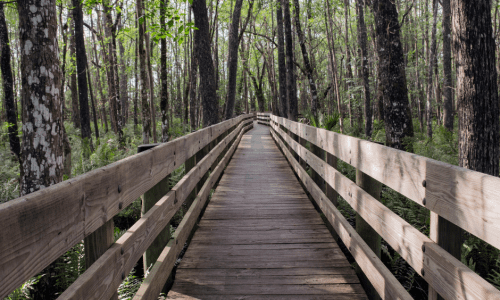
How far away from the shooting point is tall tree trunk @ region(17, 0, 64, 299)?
14.0 ft

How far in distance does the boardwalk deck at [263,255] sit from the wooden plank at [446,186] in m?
1.19

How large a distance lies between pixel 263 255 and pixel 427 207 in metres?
2.27

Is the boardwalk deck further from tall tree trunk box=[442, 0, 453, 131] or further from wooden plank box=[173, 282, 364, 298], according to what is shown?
tall tree trunk box=[442, 0, 453, 131]

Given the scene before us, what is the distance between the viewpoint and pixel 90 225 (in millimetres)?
1763

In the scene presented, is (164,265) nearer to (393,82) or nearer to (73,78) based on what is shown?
(393,82)

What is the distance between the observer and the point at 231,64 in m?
16.7

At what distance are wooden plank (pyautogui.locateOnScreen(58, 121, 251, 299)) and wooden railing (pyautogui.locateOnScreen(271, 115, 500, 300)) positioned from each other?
1.77m

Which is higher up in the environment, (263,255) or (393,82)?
(393,82)

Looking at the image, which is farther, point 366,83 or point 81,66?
point 366,83

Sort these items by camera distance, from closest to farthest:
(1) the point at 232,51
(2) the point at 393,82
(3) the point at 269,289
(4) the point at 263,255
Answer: (3) the point at 269,289 < (4) the point at 263,255 < (2) the point at 393,82 < (1) the point at 232,51

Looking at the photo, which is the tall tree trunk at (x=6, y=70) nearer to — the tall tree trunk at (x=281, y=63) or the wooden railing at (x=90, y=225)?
the wooden railing at (x=90, y=225)

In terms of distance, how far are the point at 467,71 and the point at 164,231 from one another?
14.7 ft

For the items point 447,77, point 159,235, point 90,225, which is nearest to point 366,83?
point 447,77

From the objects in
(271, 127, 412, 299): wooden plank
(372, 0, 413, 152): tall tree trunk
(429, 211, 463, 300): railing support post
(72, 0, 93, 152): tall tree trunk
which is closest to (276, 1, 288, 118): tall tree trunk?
(72, 0, 93, 152): tall tree trunk
